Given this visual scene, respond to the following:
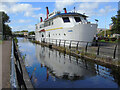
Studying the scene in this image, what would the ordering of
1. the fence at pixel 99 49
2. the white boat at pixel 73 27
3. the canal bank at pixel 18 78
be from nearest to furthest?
the canal bank at pixel 18 78 → the fence at pixel 99 49 → the white boat at pixel 73 27

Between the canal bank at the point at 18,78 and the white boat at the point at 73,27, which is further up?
the white boat at the point at 73,27

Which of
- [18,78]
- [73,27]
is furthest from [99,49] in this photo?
[18,78]

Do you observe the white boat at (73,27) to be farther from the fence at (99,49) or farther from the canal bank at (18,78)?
the canal bank at (18,78)

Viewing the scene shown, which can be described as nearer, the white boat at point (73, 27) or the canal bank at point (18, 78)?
the canal bank at point (18, 78)

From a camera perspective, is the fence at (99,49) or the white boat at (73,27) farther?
the white boat at (73,27)

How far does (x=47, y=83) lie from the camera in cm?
513

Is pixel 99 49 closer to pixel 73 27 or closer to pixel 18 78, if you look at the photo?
pixel 73 27

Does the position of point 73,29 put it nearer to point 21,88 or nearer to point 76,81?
point 76,81

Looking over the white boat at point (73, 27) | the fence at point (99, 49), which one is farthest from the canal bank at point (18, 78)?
the white boat at point (73, 27)

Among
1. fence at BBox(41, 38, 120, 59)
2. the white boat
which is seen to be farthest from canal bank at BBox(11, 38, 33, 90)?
the white boat

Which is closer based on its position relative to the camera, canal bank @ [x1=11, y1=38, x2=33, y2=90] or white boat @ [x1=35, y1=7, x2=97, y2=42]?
canal bank @ [x1=11, y1=38, x2=33, y2=90]

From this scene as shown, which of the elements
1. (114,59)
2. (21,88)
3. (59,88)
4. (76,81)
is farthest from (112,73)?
(21,88)

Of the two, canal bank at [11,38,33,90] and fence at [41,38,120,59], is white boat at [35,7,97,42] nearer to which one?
fence at [41,38,120,59]

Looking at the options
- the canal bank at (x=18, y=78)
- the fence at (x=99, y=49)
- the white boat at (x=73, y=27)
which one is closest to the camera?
the canal bank at (x=18, y=78)
